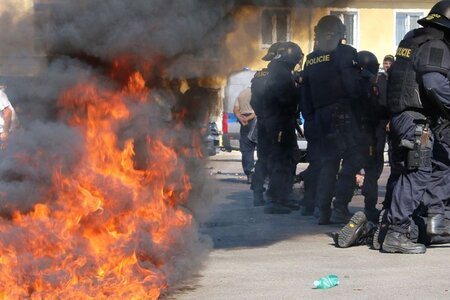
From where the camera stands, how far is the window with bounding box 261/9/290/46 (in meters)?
6.63

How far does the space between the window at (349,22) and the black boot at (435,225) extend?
68.9 inches

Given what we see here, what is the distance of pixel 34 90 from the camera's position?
6.12 metres

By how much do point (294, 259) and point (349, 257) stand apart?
46 cm

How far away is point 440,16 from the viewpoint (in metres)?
8.08

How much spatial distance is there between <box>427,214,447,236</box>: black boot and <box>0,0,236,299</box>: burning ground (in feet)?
8.18

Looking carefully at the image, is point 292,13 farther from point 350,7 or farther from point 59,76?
point 59,76

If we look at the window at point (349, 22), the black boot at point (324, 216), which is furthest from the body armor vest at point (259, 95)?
the black boot at point (324, 216)

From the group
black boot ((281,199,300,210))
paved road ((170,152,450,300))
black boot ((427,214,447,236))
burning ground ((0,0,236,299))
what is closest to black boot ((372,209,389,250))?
paved road ((170,152,450,300))

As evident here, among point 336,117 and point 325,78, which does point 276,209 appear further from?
point 325,78

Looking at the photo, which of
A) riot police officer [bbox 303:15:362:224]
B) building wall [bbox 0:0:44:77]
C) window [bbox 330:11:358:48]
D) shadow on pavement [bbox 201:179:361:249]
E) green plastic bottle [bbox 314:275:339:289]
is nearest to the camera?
building wall [bbox 0:0:44:77]

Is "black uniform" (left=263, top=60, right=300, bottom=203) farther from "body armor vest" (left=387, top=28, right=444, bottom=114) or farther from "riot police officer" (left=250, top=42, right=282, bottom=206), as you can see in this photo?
"body armor vest" (left=387, top=28, right=444, bottom=114)

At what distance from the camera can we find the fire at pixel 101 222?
5652mm

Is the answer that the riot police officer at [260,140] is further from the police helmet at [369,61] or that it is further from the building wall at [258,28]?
the building wall at [258,28]

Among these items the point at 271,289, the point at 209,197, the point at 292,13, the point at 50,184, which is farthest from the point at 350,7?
the point at 50,184
